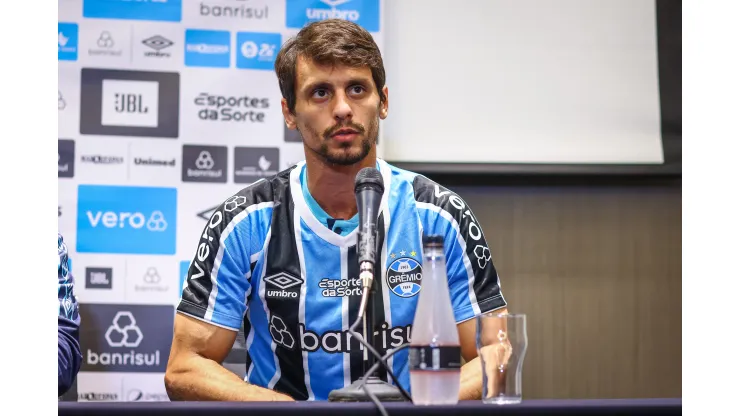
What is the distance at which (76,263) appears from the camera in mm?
2932

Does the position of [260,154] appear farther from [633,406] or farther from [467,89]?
[633,406]

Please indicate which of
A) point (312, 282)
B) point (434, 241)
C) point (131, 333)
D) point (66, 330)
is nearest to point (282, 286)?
point (312, 282)

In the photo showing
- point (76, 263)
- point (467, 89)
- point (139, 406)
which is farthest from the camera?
point (467, 89)

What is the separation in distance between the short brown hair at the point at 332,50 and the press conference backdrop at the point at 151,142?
0.82 m

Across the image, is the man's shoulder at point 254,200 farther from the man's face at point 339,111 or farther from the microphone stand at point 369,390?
the microphone stand at point 369,390

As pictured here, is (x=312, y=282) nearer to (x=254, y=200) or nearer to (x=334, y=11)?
(x=254, y=200)

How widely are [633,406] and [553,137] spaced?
2169 millimetres

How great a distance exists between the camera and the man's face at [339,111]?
208 centimetres

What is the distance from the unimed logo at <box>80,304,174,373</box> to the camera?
2.96 meters

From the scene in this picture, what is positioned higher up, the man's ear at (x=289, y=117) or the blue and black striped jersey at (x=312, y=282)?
the man's ear at (x=289, y=117)

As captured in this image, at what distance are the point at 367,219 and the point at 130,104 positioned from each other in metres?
1.90

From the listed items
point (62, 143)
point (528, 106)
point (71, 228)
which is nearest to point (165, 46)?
point (62, 143)

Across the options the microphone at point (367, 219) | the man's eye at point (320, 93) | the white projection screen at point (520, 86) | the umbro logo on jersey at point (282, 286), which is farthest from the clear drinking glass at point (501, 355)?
the white projection screen at point (520, 86)

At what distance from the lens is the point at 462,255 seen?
2.11 m
